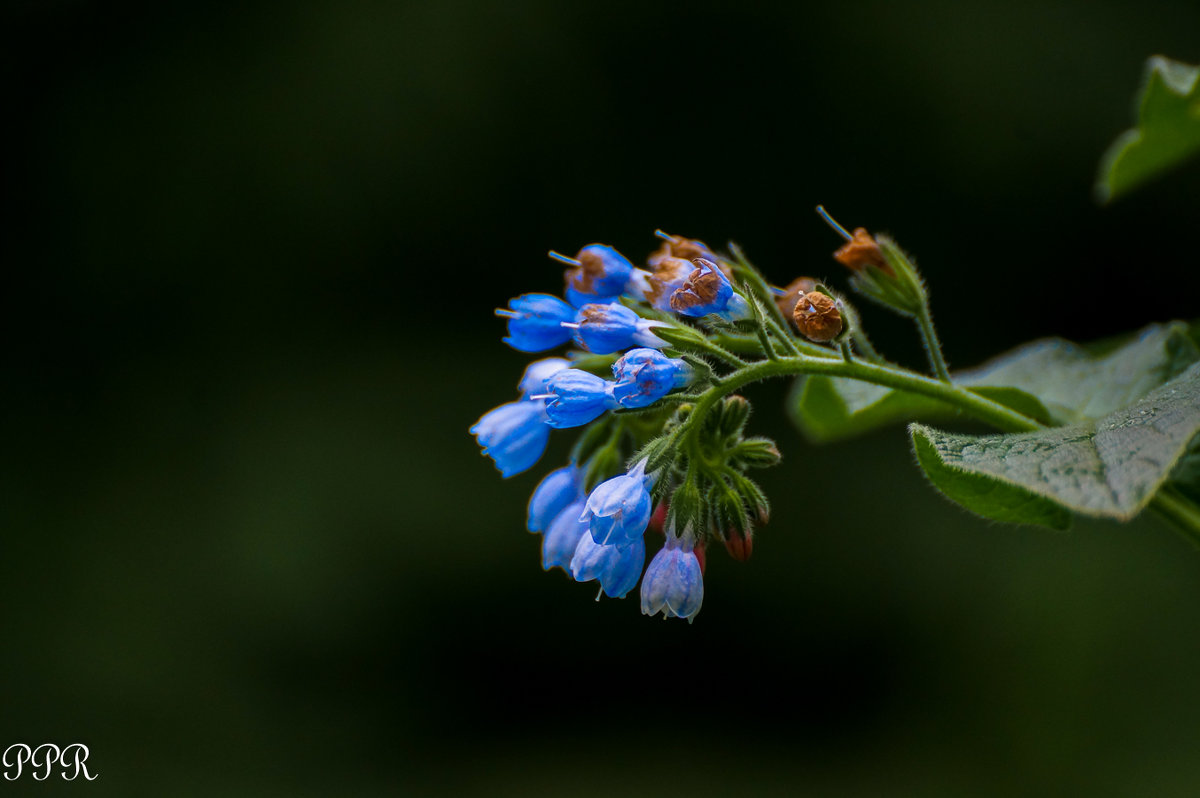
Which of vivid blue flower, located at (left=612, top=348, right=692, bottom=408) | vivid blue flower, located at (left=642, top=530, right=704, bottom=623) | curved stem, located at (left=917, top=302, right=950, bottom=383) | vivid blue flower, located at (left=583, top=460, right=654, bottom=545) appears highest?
vivid blue flower, located at (left=612, top=348, right=692, bottom=408)

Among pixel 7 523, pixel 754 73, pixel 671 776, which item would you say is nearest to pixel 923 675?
pixel 671 776

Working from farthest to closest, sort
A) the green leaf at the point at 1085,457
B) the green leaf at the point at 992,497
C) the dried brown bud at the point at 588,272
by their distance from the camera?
1. the dried brown bud at the point at 588,272
2. the green leaf at the point at 992,497
3. the green leaf at the point at 1085,457

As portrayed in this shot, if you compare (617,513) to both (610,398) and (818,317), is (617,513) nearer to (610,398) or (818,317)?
(610,398)

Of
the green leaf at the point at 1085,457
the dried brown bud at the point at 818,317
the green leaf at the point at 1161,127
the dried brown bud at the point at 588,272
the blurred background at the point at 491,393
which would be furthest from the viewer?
the blurred background at the point at 491,393

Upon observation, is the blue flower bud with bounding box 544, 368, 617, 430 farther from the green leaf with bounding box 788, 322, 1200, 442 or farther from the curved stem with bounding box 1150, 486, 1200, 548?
the curved stem with bounding box 1150, 486, 1200, 548

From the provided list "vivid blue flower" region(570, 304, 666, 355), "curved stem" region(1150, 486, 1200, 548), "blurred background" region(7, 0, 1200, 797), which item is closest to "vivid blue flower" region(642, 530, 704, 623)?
"vivid blue flower" region(570, 304, 666, 355)

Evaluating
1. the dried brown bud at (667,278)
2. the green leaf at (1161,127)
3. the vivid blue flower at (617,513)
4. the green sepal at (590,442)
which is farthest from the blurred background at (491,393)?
the vivid blue flower at (617,513)

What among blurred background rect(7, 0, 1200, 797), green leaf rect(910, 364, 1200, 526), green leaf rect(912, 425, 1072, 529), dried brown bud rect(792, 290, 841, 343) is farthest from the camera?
blurred background rect(7, 0, 1200, 797)

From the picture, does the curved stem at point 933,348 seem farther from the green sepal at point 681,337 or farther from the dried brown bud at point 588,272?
the dried brown bud at point 588,272
